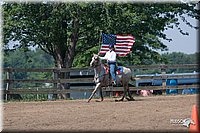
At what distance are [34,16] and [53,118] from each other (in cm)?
1988

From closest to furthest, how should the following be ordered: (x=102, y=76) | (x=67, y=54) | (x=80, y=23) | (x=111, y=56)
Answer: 1. (x=111, y=56)
2. (x=102, y=76)
3. (x=80, y=23)
4. (x=67, y=54)

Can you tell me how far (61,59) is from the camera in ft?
108

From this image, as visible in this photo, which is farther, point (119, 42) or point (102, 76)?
point (119, 42)

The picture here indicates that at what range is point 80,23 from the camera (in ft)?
98.8

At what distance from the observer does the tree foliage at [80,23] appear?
29016 mm

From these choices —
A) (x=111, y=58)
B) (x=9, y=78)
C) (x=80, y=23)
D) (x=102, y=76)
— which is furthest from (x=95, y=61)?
(x=80, y=23)

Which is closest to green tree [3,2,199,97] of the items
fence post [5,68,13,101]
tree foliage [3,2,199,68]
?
tree foliage [3,2,199,68]

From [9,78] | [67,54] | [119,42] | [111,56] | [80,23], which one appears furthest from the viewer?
[67,54]

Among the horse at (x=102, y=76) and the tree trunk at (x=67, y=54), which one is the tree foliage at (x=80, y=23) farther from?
the horse at (x=102, y=76)

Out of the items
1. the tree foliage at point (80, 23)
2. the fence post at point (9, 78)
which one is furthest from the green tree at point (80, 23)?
the fence post at point (9, 78)

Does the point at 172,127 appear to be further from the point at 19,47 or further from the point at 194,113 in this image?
the point at 19,47

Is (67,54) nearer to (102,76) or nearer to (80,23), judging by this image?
(80,23)

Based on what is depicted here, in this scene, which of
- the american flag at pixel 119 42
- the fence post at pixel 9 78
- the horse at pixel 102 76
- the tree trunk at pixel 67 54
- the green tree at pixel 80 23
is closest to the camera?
the horse at pixel 102 76

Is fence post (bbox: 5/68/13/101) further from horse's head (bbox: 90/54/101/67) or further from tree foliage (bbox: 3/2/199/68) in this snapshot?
tree foliage (bbox: 3/2/199/68)
